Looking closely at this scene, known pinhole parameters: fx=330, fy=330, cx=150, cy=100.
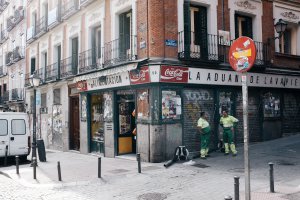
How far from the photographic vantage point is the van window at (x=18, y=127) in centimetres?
1413

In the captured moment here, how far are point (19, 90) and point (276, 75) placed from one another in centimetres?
1978

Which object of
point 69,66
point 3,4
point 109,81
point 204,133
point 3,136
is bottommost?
point 3,136

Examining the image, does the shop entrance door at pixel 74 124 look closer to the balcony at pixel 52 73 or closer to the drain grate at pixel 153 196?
the balcony at pixel 52 73

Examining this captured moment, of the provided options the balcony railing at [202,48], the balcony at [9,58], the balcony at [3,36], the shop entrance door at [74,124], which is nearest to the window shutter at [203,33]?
the balcony railing at [202,48]

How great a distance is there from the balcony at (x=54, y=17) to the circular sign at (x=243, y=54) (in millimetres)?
15169

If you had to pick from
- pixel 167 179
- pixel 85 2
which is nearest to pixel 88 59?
pixel 85 2

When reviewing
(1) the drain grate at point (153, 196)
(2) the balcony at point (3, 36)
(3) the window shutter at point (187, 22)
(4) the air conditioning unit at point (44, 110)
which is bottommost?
(1) the drain grate at point (153, 196)

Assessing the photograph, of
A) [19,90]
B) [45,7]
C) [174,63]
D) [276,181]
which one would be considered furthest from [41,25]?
[276,181]

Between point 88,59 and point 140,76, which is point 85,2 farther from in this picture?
point 140,76

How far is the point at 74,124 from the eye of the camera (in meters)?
18.3

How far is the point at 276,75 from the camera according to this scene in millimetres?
15562

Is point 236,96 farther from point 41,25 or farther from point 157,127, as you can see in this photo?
point 41,25

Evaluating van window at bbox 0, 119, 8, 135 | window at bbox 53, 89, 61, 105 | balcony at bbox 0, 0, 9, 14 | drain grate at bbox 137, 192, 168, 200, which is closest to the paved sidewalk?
drain grate at bbox 137, 192, 168, 200

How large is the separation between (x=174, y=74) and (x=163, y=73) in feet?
1.59
